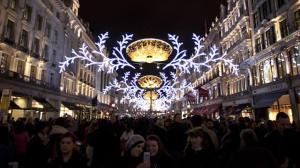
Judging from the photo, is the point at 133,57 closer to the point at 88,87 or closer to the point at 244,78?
the point at 244,78

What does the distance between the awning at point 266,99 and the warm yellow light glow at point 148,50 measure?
49.0ft

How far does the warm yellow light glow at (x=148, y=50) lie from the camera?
42.9ft

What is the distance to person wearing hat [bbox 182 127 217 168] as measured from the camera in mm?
4109

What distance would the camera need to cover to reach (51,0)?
35.0 m

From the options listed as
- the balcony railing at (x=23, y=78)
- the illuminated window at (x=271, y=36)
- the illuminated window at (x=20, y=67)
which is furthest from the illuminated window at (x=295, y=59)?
the illuminated window at (x=20, y=67)

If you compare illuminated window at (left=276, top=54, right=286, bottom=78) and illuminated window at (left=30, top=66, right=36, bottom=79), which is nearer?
illuminated window at (left=276, top=54, right=286, bottom=78)

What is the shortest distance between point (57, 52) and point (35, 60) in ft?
→ 23.6

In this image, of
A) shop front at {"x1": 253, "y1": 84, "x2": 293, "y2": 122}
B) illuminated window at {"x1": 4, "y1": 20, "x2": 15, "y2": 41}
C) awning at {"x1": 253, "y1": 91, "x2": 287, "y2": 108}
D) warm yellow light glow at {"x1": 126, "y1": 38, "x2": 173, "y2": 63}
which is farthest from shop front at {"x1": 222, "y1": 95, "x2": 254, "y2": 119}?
illuminated window at {"x1": 4, "y1": 20, "x2": 15, "y2": 41}

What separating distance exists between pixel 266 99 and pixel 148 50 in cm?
1727

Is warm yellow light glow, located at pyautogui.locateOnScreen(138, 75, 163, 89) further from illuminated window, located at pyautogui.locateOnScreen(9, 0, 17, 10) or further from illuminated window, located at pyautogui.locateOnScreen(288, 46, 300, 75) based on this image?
illuminated window, located at pyautogui.locateOnScreen(9, 0, 17, 10)

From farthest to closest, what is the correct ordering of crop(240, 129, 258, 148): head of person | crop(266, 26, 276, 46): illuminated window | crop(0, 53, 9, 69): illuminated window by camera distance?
crop(266, 26, 276, 46): illuminated window, crop(0, 53, 9, 69): illuminated window, crop(240, 129, 258, 148): head of person

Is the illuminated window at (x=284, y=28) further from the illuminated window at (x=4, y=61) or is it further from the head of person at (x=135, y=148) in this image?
the illuminated window at (x=4, y=61)

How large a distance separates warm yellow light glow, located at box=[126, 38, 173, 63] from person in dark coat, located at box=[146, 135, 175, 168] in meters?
8.88

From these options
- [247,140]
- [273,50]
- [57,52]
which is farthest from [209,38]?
[247,140]
